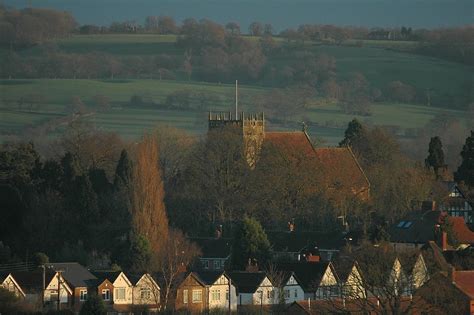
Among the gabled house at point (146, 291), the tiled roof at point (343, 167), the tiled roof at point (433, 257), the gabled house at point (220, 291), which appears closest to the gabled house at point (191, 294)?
the gabled house at point (220, 291)

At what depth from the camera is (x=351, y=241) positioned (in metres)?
74.8

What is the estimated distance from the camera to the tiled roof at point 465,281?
199 feet

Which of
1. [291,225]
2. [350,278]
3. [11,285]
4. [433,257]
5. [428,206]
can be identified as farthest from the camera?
[291,225]

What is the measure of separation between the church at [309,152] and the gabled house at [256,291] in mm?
24253

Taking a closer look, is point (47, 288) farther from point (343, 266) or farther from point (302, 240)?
point (302, 240)

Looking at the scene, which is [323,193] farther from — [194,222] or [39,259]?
[39,259]

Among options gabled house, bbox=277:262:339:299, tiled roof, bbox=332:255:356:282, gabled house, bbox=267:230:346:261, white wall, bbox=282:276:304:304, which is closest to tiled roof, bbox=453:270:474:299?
tiled roof, bbox=332:255:356:282

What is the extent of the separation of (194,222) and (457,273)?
23960mm

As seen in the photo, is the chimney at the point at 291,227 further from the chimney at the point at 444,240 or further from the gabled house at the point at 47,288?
the gabled house at the point at 47,288

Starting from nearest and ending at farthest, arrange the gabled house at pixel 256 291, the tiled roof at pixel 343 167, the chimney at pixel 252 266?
the gabled house at pixel 256 291
the chimney at pixel 252 266
the tiled roof at pixel 343 167

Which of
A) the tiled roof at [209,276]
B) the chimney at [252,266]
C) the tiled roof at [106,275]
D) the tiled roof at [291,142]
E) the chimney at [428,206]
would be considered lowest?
the chimney at [252,266]

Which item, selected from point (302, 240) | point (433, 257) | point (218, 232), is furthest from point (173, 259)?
point (433, 257)

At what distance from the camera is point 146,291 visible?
6538 cm

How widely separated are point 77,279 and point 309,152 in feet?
109
